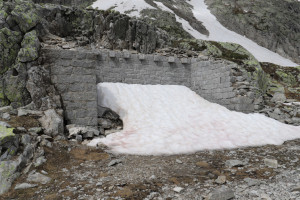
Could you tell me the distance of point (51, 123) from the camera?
7.00 metres

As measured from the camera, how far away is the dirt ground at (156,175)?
12.9 ft

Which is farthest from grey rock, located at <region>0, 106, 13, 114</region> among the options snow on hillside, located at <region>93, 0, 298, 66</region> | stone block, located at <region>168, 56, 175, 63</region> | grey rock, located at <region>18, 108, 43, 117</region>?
snow on hillside, located at <region>93, 0, 298, 66</region>

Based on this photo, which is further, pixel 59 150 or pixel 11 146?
pixel 59 150

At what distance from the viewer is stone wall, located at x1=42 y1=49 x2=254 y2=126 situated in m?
8.36

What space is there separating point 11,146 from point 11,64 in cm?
434

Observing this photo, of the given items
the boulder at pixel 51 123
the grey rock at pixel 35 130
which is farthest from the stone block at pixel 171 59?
the grey rock at pixel 35 130

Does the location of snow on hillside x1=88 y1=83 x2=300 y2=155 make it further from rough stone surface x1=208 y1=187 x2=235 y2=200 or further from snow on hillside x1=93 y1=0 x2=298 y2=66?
snow on hillside x1=93 y1=0 x2=298 y2=66

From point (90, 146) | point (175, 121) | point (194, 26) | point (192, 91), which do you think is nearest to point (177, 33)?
point (194, 26)

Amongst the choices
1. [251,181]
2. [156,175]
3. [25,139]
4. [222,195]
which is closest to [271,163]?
[251,181]

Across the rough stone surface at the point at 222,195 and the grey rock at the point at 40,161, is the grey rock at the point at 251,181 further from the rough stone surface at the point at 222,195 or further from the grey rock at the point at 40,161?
the grey rock at the point at 40,161

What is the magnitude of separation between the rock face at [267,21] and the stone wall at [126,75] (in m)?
65.6

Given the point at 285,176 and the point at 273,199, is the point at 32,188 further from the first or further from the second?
the point at 285,176

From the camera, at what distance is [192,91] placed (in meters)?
13.8

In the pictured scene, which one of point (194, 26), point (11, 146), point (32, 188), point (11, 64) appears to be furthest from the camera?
point (194, 26)
